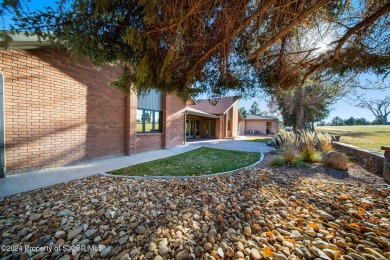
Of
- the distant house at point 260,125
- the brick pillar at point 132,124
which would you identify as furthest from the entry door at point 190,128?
the distant house at point 260,125

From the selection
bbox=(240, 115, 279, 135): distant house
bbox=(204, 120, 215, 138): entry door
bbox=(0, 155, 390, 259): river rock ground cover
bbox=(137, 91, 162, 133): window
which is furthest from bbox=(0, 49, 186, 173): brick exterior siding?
bbox=(240, 115, 279, 135): distant house

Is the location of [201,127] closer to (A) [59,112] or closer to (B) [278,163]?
(B) [278,163]

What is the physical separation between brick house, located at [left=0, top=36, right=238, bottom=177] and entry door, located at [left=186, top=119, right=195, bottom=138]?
31.6 feet

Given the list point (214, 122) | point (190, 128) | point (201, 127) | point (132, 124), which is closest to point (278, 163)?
point (132, 124)

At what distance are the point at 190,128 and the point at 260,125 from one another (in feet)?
58.6

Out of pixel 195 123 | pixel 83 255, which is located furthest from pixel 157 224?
pixel 195 123

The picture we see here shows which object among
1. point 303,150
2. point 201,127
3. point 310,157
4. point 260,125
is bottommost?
point 310,157

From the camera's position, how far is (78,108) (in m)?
6.15

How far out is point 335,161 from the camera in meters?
5.37

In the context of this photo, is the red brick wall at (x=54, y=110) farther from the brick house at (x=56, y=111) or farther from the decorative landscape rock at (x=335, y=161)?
the decorative landscape rock at (x=335, y=161)

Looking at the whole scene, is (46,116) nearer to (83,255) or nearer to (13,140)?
(13,140)

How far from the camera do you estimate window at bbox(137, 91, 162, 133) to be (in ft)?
29.9

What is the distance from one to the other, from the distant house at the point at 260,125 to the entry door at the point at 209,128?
45.8ft

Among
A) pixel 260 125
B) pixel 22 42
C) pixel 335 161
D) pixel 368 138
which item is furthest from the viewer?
pixel 260 125
